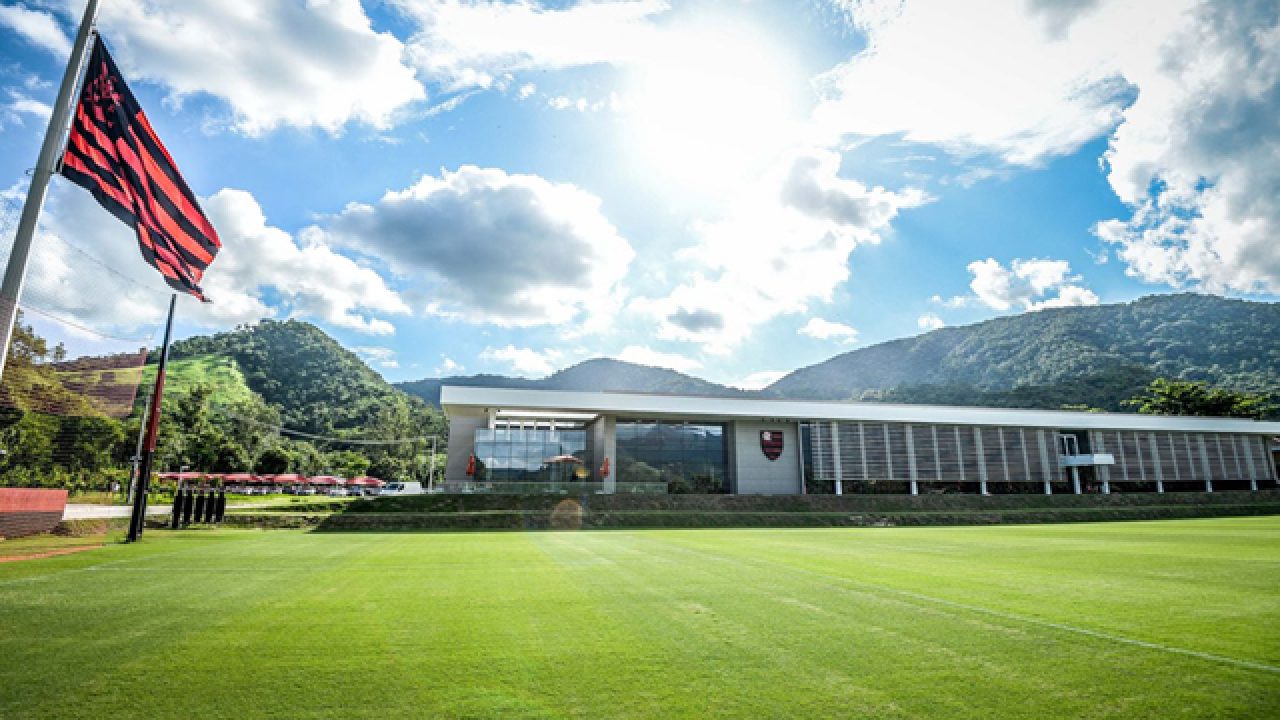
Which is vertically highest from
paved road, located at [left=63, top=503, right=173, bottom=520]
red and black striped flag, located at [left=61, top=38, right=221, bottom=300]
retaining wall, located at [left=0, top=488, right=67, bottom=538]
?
red and black striped flag, located at [left=61, top=38, right=221, bottom=300]

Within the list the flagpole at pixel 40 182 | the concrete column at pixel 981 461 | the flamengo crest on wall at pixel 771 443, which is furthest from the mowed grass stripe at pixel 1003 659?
the concrete column at pixel 981 461

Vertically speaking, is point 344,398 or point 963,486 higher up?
point 344,398

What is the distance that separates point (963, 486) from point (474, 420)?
35.0 meters

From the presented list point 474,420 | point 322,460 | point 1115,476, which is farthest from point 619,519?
point 322,460

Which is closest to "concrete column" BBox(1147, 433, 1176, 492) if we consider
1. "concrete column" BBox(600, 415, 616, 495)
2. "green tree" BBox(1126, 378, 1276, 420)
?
"green tree" BBox(1126, 378, 1276, 420)

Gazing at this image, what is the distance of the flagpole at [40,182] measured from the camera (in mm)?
6684

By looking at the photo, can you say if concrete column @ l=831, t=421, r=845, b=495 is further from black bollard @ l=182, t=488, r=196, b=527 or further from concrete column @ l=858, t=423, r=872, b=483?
black bollard @ l=182, t=488, r=196, b=527

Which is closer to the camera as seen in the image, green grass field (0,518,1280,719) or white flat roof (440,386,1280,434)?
green grass field (0,518,1280,719)

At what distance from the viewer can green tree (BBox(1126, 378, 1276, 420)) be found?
63.8m

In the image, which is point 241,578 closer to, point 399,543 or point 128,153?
point 128,153

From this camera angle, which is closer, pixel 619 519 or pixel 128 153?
pixel 128 153

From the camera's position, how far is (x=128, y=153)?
8.12 m

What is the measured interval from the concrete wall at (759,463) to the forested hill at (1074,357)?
50.3 m

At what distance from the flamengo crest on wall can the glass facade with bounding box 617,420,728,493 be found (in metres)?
2.69
